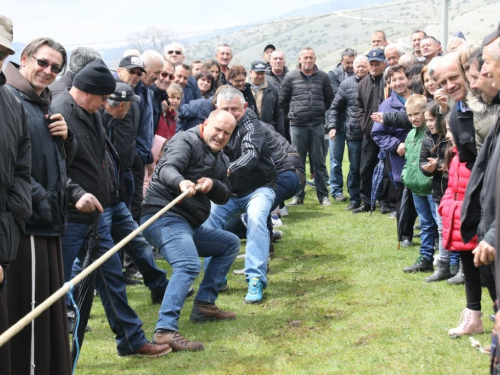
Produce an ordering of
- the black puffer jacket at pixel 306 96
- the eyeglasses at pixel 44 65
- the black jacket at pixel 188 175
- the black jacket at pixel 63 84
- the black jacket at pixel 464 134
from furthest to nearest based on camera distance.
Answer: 1. the black puffer jacket at pixel 306 96
2. the black jacket at pixel 63 84
3. the black jacket at pixel 188 175
4. the black jacket at pixel 464 134
5. the eyeglasses at pixel 44 65

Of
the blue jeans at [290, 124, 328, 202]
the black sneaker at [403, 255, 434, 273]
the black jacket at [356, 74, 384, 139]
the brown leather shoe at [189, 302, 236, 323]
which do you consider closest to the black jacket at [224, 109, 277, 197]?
the brown leather shoe at [189, 302, 236, 323]

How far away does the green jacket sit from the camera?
8508mm

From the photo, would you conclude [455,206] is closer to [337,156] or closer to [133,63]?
[133,63]

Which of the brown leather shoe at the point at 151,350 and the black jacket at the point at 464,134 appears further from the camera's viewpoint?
the brown leather shoe at the point at 151,350

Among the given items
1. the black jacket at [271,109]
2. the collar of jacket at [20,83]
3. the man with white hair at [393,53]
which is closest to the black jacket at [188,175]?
the collar of jacket at [20,83]

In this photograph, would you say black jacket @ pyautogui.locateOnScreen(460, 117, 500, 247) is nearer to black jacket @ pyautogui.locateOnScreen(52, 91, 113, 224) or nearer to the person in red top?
the person in red top

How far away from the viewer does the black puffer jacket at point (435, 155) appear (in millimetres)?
8008

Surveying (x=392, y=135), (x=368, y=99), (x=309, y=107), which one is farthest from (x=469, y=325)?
(x=309, y=107)

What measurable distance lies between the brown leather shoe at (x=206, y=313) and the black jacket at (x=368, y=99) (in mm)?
5673

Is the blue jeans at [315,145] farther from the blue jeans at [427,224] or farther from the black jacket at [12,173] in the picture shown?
the black jacket at [12,173]

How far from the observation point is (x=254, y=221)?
8.06m

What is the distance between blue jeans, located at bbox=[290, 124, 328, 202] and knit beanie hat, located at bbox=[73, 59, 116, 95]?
26.3 ft

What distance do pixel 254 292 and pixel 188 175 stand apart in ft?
5.39

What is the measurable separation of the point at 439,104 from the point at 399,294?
1976 mm
